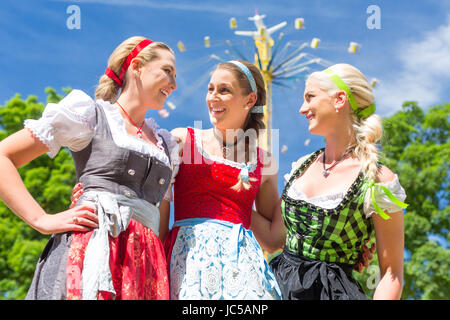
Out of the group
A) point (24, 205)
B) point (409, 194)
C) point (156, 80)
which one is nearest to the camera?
point (24, 205)

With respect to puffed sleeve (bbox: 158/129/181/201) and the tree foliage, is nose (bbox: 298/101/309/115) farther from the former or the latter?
the tree foliage

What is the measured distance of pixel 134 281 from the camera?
228 centimetres

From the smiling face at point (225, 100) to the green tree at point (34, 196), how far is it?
10.0 m

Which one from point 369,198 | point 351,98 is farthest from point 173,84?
point 369,198

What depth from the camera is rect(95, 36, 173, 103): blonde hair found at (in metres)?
2.80

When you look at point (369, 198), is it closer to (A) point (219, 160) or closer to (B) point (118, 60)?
(A) point (219, 160)

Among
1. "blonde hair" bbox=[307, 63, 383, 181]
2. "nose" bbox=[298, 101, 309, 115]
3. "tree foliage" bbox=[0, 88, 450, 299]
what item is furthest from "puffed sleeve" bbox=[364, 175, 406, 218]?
"tree foliage" bbox=[0, 88, 450, 299]

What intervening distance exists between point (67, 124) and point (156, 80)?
575mm

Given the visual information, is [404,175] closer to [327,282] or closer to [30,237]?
[30,237]

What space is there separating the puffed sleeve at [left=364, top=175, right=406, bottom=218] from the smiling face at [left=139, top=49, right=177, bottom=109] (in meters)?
1.18

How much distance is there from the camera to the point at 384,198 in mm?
2619

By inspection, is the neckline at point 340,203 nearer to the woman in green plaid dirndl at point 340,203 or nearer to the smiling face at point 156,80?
the woman in green plaid dirndl at point 340,203

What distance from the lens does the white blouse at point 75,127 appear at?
2.37m
